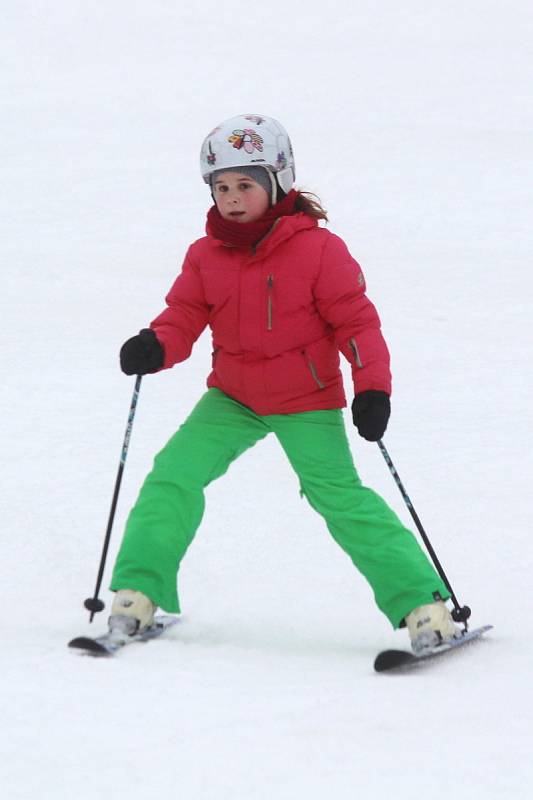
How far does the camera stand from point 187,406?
6918mm

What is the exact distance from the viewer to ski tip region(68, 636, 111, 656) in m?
3.75

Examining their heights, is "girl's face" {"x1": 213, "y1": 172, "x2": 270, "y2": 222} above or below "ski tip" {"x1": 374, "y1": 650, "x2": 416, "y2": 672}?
above

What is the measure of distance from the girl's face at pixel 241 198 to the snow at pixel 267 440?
1110mm

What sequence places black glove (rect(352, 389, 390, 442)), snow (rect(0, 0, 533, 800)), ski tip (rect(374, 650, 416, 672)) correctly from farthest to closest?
black glove (rect(352, 389, 390, 442)) → ski tip (rect(374, 650, 416, 672)) → snow (rect(0, 0, 533, 800))

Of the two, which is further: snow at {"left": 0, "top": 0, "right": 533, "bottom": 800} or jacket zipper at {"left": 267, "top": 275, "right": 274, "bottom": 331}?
jacket zipper at {"left": 267, "top": 275, "right": 274, "bottom": 331}

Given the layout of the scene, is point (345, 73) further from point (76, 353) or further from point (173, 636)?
point (173, 636)

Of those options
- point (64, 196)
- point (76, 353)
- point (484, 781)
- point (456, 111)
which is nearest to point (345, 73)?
point (456, 111)

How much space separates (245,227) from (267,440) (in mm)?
2723

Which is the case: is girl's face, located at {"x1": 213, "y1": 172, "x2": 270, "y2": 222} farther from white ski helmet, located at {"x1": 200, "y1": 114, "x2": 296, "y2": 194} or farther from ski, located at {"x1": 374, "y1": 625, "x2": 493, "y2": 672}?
ski, located at {"x1": 374, "y1": 625, "x2": 493, "y2": 672}

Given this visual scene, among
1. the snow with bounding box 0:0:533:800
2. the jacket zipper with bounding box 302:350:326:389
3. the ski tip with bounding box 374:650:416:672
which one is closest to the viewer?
the snow with bounding box 0:0:533:800

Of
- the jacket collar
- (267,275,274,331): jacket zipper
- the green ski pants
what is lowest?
the green ski pants

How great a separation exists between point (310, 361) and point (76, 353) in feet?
12.5

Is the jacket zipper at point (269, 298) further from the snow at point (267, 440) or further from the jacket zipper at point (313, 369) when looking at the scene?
the snow at point (267, 440)

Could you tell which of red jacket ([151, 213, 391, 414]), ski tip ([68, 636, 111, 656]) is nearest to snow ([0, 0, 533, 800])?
ski tip ([68, 636, 111, 656])
